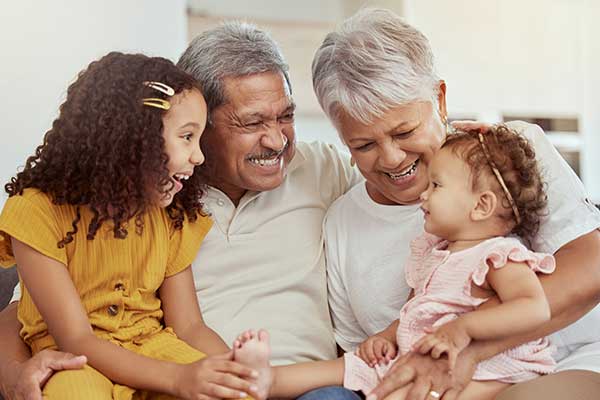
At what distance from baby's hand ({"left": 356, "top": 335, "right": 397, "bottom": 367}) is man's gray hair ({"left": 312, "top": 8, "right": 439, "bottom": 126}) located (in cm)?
46

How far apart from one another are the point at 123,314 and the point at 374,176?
0.61m

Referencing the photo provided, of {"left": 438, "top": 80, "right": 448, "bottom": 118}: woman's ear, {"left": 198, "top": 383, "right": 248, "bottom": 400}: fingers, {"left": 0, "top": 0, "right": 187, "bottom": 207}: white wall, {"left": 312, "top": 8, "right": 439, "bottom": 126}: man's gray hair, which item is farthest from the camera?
{"left": 0, "top": 0, "right": 187, "bottom": 207}: white wall

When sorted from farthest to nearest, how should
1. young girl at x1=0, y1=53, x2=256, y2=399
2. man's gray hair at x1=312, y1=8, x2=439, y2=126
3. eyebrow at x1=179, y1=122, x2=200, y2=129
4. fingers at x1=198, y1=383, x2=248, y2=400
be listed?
1. man's gray hair at x1=312, y1=8, x2=439, y2=126
2. eyebrow at x1=179, y1=122, x2=200, y2=129
3. young girl at x1=0, y1=53, x2=256, y2=399
4. fingers at x1=198, y1=383, x2=248, y2=400

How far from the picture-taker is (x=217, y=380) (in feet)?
4.58

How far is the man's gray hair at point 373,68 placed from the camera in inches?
68.9

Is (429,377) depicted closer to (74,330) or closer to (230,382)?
(230,382)

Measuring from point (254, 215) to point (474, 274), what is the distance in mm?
602

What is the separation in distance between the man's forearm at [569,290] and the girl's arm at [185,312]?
55 centimetres

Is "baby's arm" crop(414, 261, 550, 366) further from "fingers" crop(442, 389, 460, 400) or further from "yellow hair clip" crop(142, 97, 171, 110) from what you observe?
"yellow hair clip" crop(142, 97, 171, 110)

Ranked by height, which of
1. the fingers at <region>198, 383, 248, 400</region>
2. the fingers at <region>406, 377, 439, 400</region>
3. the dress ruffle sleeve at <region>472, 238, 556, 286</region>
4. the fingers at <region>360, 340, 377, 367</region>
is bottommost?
the fingers at <region>360, 340, 377, 367</region>

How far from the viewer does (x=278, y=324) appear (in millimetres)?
1849

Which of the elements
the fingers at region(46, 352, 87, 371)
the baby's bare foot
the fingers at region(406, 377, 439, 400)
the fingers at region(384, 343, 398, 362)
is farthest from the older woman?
the fingers at region(46, 352, 87, 371)

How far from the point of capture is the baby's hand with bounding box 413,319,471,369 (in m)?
1.41

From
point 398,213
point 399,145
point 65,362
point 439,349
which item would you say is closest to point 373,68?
point 399,145
